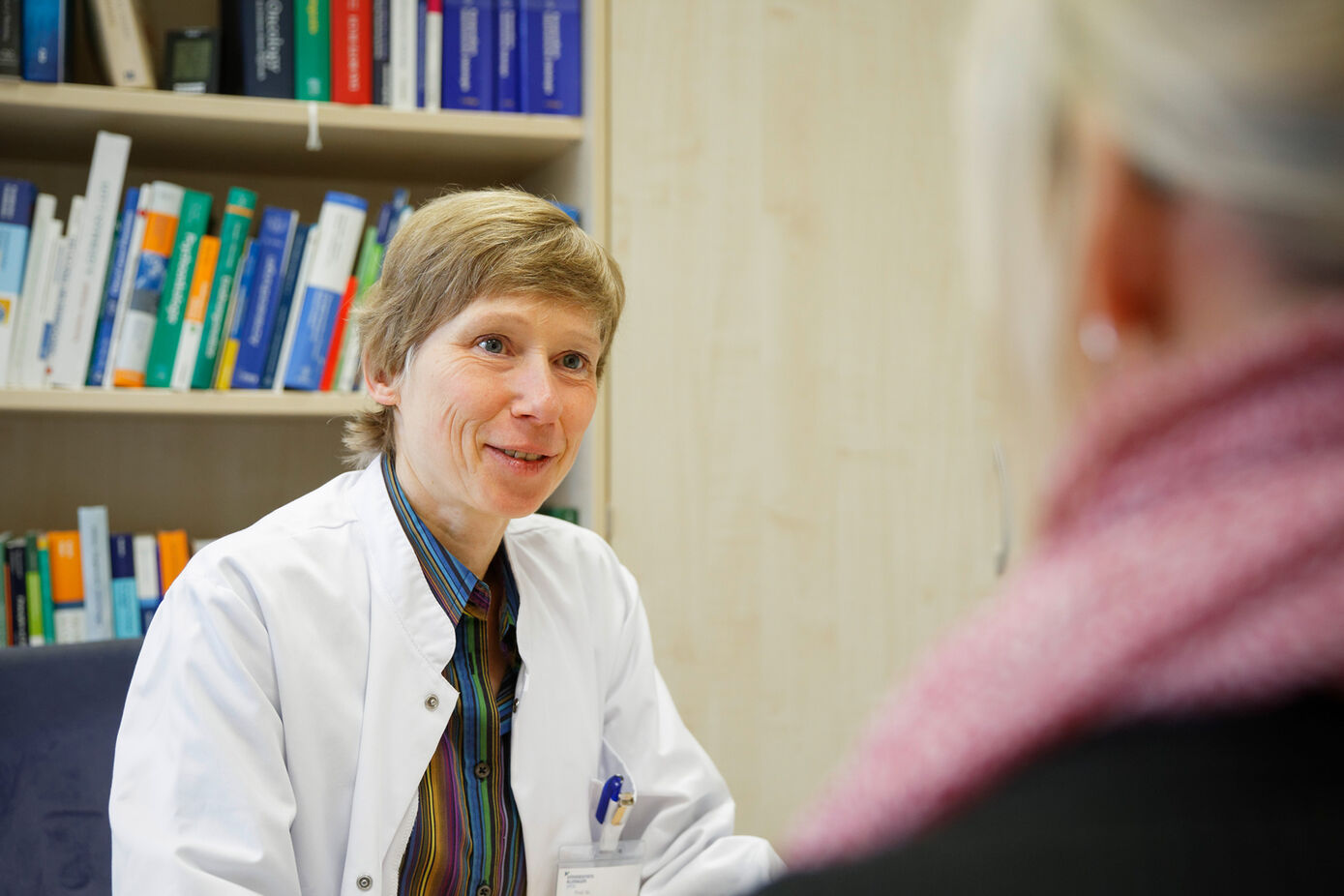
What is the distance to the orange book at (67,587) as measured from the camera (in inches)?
68.0

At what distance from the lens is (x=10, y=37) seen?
1.65 metres

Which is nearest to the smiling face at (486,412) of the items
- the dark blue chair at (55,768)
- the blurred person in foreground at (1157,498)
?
the dark blue chair at (55,768)

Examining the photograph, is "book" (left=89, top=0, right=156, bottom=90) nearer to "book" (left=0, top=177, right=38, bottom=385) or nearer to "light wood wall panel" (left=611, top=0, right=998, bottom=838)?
"book" (left=0, top=177, right=38, bottom=385)

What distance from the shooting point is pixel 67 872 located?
4.18ft

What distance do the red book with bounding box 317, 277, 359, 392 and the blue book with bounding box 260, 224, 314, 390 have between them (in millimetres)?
73

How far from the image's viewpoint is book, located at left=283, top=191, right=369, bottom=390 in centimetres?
178

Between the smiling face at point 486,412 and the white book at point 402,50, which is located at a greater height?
the white book at point 402,50

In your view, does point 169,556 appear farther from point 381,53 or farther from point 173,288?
point 381,53

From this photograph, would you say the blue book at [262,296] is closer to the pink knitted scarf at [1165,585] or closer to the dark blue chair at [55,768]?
the dark blue chair at [55,768]

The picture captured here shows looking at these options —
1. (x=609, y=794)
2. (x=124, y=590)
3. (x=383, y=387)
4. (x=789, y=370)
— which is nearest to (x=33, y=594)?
(x=124, y=590)

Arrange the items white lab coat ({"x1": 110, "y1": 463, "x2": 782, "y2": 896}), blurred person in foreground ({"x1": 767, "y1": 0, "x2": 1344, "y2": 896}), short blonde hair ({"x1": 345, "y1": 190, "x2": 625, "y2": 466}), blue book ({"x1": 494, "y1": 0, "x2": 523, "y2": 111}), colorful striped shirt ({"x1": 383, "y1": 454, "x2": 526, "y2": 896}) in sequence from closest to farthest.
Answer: blurred person in foreground ({"x1": 767, "y1": 0, "x2": 1344, "y2": 896}) < white lab coat ({"x1": 110, "y1": 463, "x2": 782, "y2": 896}) < colorful striped shirt ({"x1": 383, "y1": 454, "x2": 526, "y2": 896}) < short blonde hair ({"x1": 345, "y1": 190, "x2": 625, "y2": 466}) < blue book ({"x1": 494, "y1": 0, "x2": 523, "y2": 111})

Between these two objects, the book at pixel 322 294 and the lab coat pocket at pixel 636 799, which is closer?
the lab coat pocket at pixel 636 799

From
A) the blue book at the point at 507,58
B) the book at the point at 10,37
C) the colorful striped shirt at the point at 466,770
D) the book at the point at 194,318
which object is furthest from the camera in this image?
the blue book at the point at 507,58

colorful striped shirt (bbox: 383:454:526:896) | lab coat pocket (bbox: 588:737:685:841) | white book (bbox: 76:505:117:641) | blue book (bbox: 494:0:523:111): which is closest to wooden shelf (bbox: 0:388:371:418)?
white book (bbox: 76:505:117:641)
